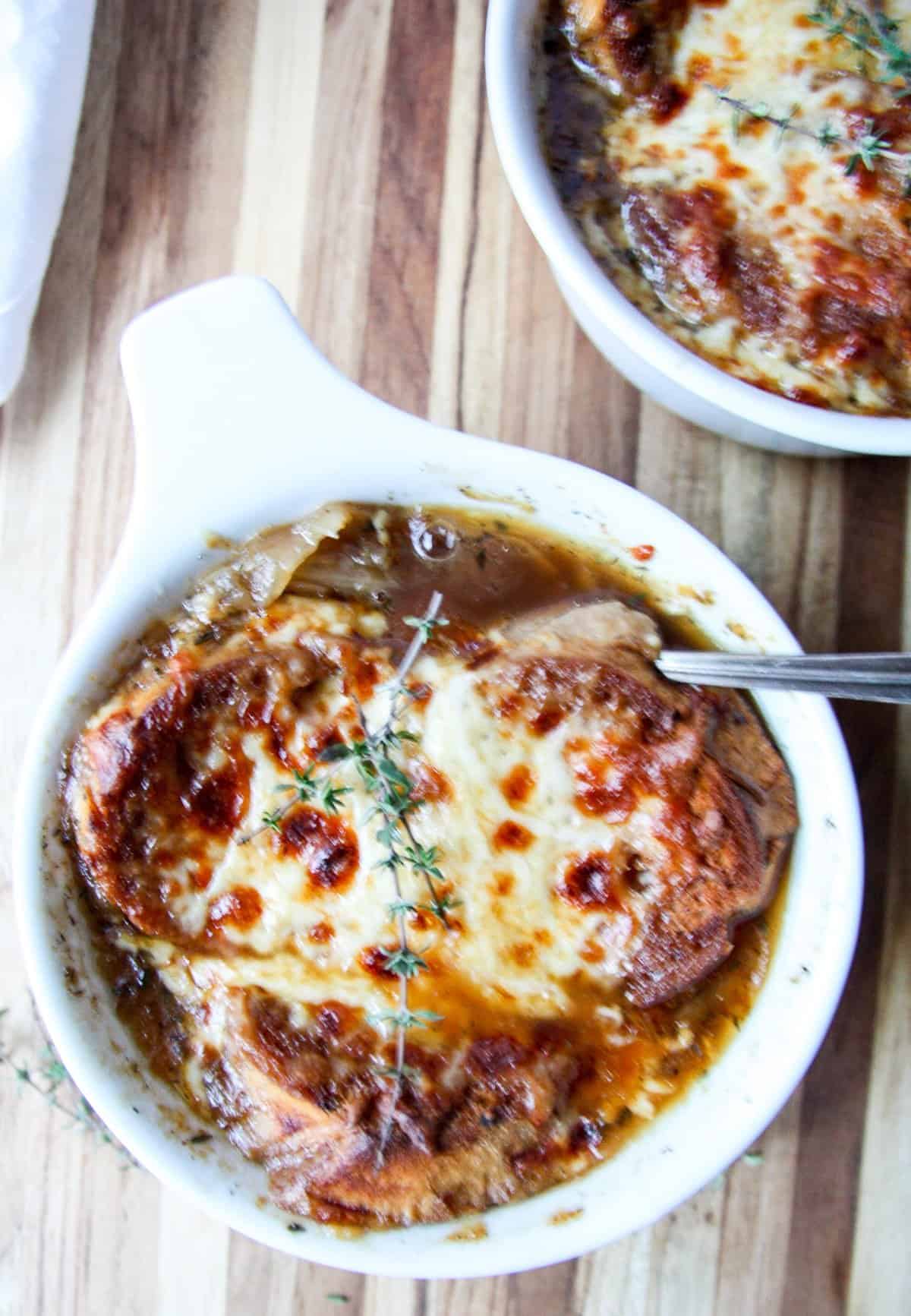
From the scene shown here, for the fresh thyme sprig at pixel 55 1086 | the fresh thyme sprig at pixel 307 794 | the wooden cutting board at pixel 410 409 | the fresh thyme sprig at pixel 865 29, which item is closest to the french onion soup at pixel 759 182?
the fresh thyme sprig at pixel 865 29

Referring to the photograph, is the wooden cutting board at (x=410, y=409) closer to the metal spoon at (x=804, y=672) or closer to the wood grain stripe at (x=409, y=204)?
the wood grain stripe at (x=409, y=204)

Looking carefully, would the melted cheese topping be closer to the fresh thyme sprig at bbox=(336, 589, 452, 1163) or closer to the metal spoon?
the fresh thyme sprig at bbox=(336, 589, 452, 1163)

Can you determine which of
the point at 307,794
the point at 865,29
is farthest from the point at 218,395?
the point at 865,29

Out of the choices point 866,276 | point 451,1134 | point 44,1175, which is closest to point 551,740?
point 451,1134

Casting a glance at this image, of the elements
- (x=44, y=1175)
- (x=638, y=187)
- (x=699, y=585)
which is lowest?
(x=44, y=1175)

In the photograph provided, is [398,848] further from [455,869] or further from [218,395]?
[218,395]

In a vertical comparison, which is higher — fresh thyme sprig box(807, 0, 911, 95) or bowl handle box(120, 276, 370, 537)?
fresh thyme sprig box(807, 0, 911, 95)

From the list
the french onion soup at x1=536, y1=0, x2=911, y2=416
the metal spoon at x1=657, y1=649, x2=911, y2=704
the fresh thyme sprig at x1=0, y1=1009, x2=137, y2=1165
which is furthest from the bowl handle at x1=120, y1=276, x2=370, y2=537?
the fresh thyme sprig at x1=0, y1=1009, x2=137, y2=1165

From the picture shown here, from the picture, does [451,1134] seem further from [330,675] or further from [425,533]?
[425,533]
